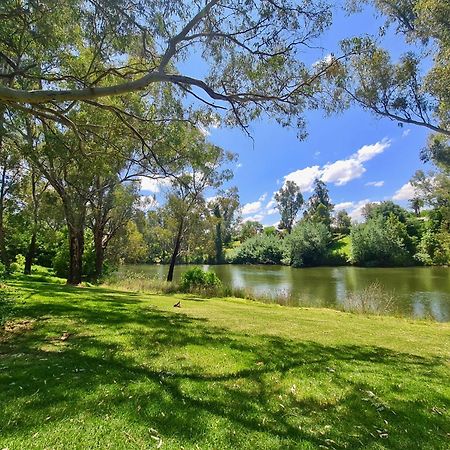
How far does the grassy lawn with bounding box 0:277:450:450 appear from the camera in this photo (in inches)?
113

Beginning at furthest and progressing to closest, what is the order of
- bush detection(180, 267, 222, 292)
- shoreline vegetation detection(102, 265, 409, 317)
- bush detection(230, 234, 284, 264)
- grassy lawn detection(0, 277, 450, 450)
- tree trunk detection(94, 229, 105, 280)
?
bush detection(230, 234, 284, 264) → tree trunk detection(94, 229, 105, 280) → bush detection(180, 267, 222, 292) → shoreline vegetation detection(102, 265, 409, 317) → grassy lawn detection(0, 277, 450, 450)

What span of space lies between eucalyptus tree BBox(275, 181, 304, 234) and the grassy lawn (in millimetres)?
82179

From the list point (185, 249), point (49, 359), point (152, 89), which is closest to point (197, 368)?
point (49, 359)

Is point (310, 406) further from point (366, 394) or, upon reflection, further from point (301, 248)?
point (301, 248)

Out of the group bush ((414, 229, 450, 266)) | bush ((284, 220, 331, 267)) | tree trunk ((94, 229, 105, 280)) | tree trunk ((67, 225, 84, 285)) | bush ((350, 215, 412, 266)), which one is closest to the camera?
tree trunk ((67, 225, 84, 285))

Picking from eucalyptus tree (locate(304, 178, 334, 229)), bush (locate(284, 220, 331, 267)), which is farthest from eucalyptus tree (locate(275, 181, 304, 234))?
bush (locate(284, 220, 331, 267))

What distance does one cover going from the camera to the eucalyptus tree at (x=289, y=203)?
8750 centimetres

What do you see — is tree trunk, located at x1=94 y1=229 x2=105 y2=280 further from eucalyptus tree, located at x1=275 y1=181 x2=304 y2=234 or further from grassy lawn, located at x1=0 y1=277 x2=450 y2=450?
eucalyptus tree, located at x1=275 y1=181 x2=304 y2=234

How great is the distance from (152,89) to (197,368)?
24.5 feet

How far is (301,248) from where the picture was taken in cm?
5625

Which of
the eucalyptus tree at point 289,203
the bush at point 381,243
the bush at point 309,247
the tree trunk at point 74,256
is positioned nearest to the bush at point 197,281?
the tree trunk at point 74,256

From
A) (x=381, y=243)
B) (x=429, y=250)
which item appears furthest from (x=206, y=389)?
(x=429, y=250)

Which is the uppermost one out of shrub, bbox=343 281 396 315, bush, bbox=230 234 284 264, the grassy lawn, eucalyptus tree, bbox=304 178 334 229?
eucalyptus tree, bbox=304 178 334 229

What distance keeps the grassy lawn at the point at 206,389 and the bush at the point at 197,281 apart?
36.9 ft
